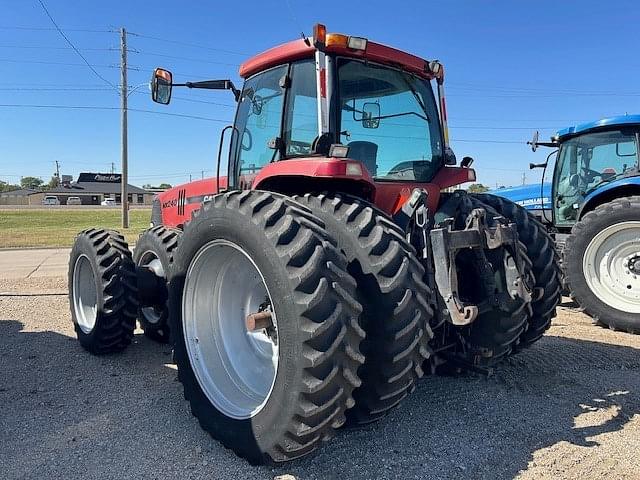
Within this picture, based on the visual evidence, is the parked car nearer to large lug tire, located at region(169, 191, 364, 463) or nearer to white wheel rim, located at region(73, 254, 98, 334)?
white wheel rim, located at region(73, 254, 98, 334)

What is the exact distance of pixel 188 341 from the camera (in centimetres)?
336

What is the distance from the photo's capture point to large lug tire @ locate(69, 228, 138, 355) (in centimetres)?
448

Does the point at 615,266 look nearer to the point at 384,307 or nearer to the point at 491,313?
the point at 491,313

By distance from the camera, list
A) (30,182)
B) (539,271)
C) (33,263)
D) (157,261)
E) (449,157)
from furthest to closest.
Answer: (30,182)
(33,263)
(157,261)
(449,157)
(539,271)

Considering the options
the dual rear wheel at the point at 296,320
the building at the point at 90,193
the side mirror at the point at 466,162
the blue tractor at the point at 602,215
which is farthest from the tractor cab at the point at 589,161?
the building at the point at 90,193

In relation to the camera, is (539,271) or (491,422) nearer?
(491,422)

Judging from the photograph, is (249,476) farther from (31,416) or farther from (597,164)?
(597,164)

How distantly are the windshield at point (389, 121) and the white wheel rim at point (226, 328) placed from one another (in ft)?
3.56

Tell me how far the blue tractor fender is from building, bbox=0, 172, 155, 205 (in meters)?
76.9

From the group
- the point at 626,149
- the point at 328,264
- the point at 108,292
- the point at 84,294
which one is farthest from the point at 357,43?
the point at 626,149

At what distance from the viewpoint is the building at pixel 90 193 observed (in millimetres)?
79875

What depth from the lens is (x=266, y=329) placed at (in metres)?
3.16

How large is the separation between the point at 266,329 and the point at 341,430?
0.73m

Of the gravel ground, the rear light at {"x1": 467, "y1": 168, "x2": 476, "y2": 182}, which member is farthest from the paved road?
the rear light at {"x1": 467, "y1": 168, "x2": 476, "y2": 182}
